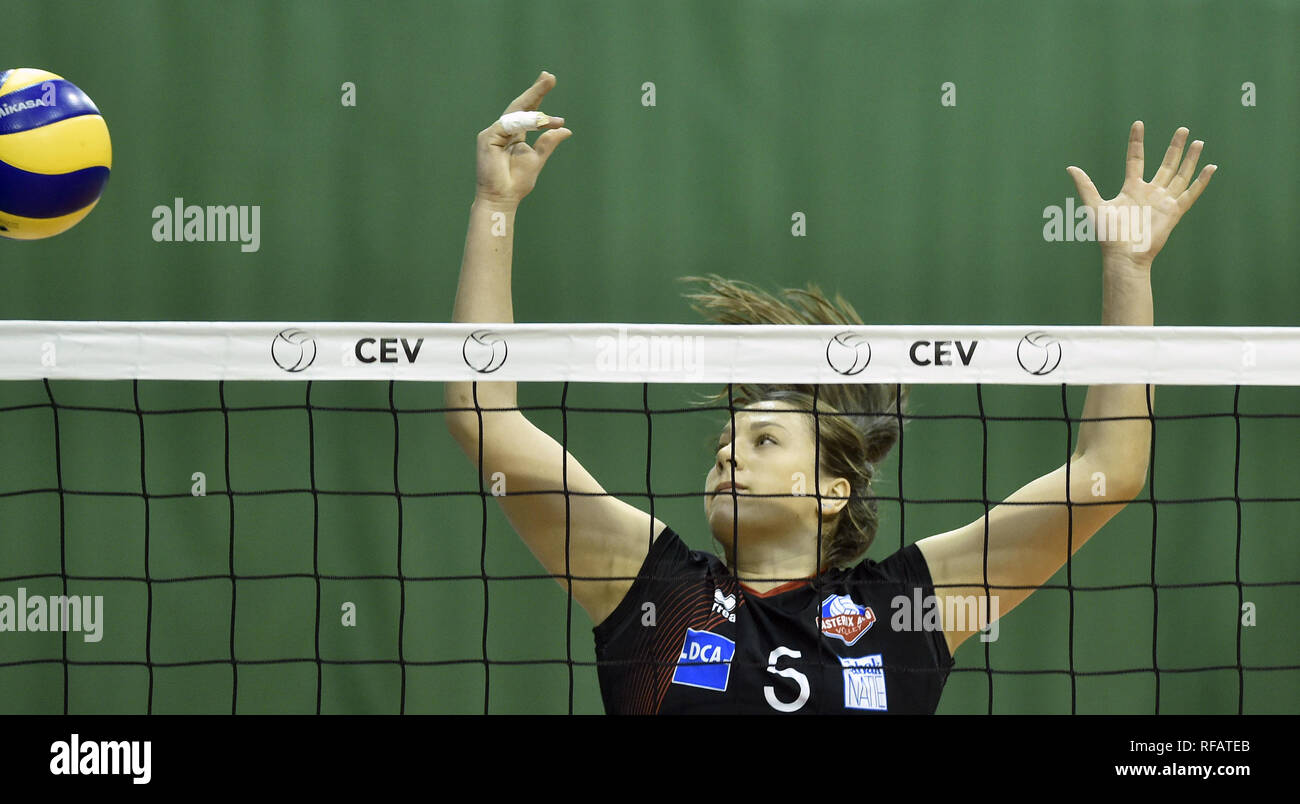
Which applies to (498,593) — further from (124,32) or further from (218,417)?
(124,32)

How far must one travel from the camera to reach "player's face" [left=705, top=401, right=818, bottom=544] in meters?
2.04

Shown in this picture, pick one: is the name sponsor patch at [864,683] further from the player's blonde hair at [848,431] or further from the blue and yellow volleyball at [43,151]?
the blue and yellow volleyball at [43,151]

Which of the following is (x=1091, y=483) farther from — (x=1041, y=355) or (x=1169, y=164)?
(x=1169, y=164)

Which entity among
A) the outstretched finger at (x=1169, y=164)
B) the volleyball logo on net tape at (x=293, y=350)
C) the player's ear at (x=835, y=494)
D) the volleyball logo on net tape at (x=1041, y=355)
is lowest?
the player's ear at (x=835, y=494)

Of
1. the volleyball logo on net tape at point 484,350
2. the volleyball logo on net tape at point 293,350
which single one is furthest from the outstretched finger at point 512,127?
the volleyball logo on net tape at point 293,350

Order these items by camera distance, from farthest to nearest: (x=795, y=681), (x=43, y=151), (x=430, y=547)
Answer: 1. (x=430, y=547)
2. (x=43, y=151)
3. (x=795, y=681)

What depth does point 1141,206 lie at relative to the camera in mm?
2059

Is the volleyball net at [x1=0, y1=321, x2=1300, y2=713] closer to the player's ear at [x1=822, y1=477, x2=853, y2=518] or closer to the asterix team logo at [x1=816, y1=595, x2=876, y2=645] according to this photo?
the player's ear at [x1=822, y1=477, x2=853, y2=518]

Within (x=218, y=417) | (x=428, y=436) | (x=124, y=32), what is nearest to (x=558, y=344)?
(x=428, y=436)

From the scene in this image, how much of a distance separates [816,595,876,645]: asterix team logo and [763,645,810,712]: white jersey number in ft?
0.25

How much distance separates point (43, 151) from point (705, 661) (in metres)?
1.44

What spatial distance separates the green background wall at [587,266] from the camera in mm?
3330

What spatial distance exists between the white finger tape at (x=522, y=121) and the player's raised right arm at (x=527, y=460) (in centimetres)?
1

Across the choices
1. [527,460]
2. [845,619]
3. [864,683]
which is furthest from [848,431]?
[527,460]
